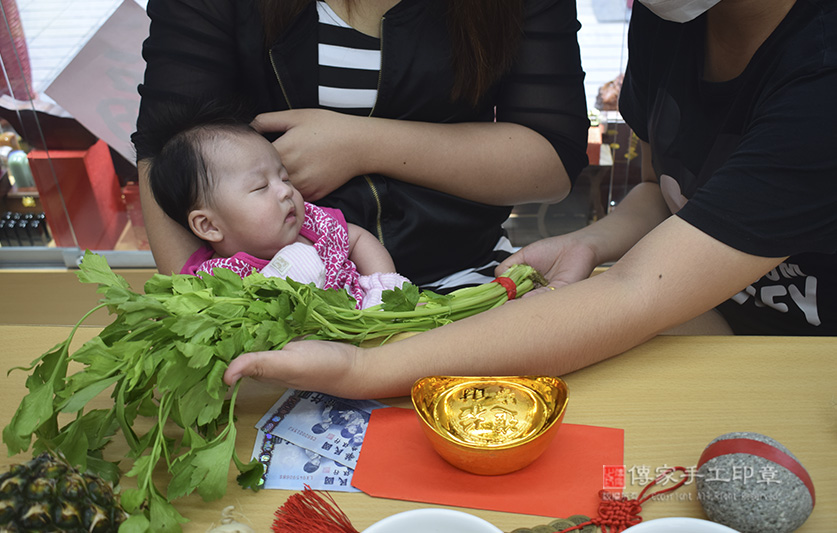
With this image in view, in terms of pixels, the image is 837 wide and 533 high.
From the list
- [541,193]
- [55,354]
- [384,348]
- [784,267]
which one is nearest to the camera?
[55,354]

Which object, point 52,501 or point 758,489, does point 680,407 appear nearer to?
point 758,489

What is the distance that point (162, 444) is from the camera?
2.75 feet

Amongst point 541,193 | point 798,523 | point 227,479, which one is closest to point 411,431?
point 227,479

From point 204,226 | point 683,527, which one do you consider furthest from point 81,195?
point 683,527

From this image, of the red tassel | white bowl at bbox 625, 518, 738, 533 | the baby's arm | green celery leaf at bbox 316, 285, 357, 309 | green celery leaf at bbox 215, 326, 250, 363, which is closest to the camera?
white bowl at bbox 625, 518, 738, 533

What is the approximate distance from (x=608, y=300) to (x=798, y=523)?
388mm

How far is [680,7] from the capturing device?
3.67 ft

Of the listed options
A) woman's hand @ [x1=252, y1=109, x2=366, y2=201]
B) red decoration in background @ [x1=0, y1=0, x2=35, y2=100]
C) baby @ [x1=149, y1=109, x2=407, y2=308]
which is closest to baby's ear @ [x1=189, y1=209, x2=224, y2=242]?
baby @ [x1=149, y1=109, x2=407, y2=308]

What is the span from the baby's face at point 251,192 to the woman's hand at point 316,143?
44mm

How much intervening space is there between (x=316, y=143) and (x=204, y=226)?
11.8 inches

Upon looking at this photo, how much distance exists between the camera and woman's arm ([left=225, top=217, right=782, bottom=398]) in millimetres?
970

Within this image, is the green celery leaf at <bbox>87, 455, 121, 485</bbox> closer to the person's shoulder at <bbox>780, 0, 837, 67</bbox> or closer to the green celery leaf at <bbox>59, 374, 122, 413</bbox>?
the green celery leaf at <bbox>59, 374, 122, 413</bbox>

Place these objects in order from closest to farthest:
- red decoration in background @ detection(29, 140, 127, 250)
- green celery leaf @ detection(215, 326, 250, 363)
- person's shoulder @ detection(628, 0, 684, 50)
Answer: green celery leaf @ detection(215, 326, 250, 363) → person's shoulder @ detection(628, 0, 684, 50) → red decoration in background @ detection(29, 140, 127, 250)

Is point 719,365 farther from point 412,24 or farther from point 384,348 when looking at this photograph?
point 412,24
